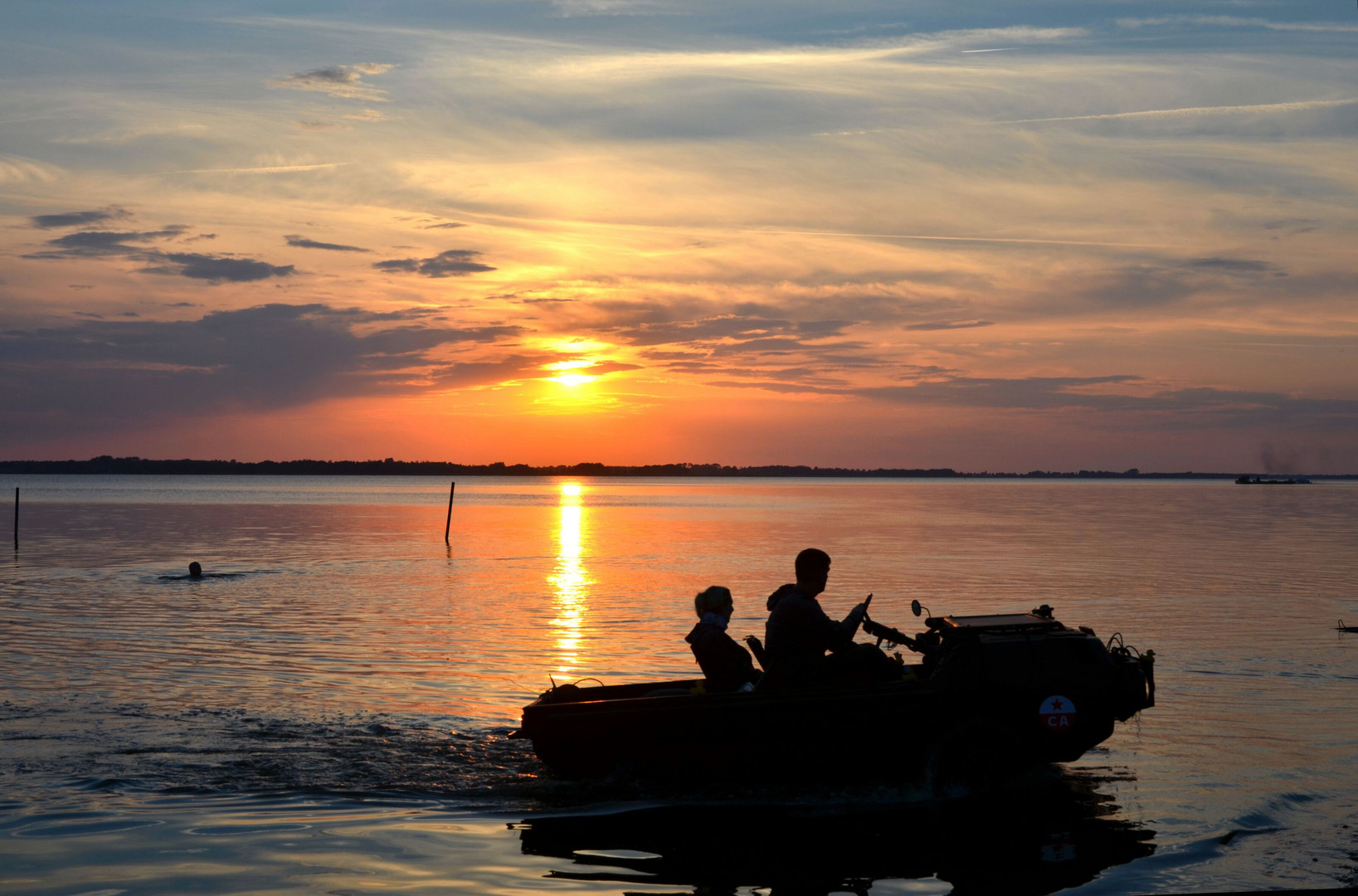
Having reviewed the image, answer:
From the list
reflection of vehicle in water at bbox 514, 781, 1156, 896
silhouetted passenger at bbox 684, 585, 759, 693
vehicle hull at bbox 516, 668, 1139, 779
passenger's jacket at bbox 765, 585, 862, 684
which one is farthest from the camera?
silhouetted passenger at bbox 684, 585, 759, 693

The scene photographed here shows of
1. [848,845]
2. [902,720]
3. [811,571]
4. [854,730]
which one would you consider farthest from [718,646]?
[848,845]

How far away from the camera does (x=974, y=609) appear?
23.6m

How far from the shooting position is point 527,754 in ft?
38.8

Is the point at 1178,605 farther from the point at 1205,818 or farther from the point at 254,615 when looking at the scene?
the point at 254,615

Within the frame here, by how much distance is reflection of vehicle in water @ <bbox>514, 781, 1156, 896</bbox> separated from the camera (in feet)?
26.8

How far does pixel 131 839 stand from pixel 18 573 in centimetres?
2650

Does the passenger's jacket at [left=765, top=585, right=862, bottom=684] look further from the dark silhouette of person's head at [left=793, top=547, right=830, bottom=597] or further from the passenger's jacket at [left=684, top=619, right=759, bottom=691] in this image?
the passenger's jacket at [left=684, top=619, right=759, bottom=691]

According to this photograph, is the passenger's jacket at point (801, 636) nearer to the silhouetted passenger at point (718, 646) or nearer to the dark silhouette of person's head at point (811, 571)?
the dark silhouette of person's head at point (811, 571)

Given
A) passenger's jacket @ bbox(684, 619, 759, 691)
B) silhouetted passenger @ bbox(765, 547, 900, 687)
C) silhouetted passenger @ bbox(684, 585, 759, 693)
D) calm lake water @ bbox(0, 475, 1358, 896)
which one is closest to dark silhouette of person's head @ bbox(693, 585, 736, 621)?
silhouetted passenger @ bbox(684, 585, 759, 693)

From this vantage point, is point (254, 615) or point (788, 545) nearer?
point (254, 615)

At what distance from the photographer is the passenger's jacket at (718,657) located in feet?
33.3

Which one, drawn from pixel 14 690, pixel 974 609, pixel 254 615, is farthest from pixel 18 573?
pixel 974 609

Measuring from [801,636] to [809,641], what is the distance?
0.08m

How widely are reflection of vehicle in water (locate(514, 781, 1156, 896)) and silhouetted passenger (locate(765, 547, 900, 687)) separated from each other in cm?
112
